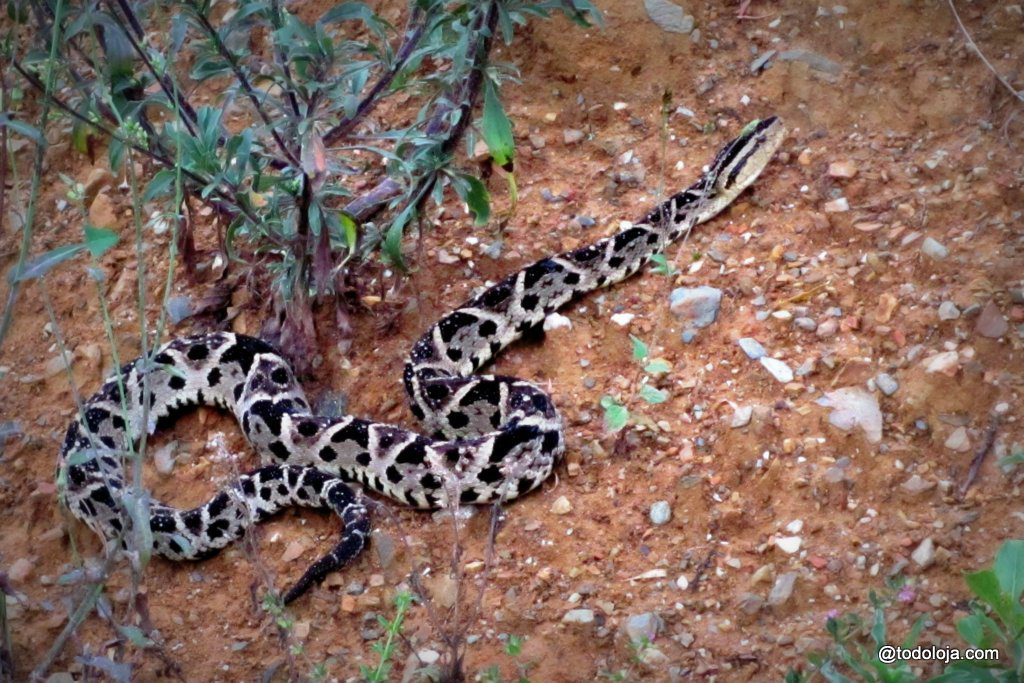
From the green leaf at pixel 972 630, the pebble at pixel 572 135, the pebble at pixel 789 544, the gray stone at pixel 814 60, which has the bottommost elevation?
the pebble at pixel 789 544

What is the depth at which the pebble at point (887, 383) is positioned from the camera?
5660 millimetres

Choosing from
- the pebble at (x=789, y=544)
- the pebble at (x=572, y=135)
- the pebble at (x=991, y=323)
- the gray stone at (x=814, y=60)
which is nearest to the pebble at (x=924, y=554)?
the pebble at (x=789, y=544)

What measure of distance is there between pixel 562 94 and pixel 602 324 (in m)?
1.97

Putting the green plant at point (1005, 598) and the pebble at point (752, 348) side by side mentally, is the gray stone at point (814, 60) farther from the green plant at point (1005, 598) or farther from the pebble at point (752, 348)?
the green plant at point (1005, 598)

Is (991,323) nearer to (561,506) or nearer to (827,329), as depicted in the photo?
(827,329)

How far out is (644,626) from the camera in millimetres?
4938

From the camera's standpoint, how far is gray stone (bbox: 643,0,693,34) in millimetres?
7836

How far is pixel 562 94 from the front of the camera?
26.0 ft

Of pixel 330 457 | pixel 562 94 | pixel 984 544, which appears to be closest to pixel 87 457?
pixel 330 457

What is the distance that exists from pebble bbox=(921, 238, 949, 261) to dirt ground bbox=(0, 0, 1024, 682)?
0.15 ft

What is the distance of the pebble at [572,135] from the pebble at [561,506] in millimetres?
2931

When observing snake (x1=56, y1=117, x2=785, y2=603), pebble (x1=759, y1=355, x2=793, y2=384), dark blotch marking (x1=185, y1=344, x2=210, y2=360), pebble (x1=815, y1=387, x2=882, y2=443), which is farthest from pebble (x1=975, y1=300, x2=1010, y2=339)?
dark blotch marking (x1=185, y1=344, x2=210, y2=360)

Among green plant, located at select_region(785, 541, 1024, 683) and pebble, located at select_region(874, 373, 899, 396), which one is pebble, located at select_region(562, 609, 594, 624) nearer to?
green plant, located at select_region(785, 541, 1024, 683)

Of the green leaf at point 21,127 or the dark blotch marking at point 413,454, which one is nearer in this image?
the green leaf at point 21,127
